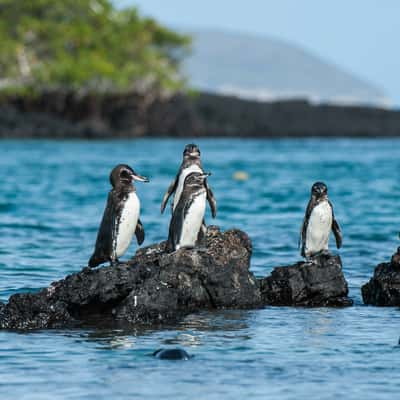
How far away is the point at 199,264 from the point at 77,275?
1403 millimetres

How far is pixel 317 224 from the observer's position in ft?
45.2

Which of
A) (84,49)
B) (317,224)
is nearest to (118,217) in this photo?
(317,224)

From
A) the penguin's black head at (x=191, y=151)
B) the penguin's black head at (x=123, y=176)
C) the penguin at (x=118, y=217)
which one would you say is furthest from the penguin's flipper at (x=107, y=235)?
the penguin's black head at (x=191, y=151)

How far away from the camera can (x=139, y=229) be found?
533 inches

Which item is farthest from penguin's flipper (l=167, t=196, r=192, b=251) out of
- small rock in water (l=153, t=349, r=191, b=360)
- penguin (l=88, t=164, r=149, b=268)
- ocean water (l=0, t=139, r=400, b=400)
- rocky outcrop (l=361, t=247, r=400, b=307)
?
small rock in water (l=153, t=349, r=191, b=360)

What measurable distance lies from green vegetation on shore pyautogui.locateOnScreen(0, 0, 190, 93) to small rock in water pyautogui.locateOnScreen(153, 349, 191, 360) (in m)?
70.9

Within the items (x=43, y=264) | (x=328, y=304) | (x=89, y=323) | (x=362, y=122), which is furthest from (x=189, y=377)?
(x=362, y=122)

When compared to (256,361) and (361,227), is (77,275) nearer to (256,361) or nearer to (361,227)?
(256,361)

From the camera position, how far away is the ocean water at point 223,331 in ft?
30.1

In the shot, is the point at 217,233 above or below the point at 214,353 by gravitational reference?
above

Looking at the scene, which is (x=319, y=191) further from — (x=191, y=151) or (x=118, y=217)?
(x=118, y=217)

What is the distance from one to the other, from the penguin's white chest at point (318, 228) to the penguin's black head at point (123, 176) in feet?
7.33

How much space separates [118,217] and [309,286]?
2337 mm

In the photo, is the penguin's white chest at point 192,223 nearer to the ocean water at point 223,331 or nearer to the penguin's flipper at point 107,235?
the penguin's flipper at point 107,235
